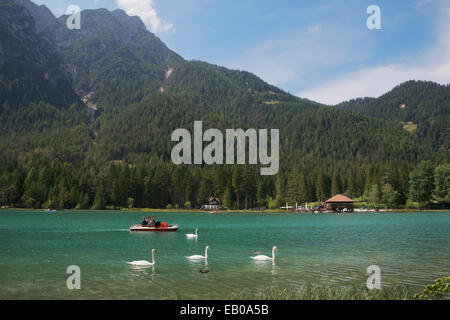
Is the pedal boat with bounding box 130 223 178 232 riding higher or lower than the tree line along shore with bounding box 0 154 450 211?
lower

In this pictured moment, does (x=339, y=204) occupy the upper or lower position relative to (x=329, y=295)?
lower

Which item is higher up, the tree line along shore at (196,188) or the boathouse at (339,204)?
the tree line along shore at (196,188)

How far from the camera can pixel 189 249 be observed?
4112cm

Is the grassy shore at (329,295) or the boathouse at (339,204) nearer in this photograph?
the grassy shore at (329,295)

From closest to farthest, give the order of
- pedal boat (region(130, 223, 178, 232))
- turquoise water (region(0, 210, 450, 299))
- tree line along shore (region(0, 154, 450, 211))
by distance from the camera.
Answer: turquoise water (region(0, 210, 450, 299)) < pedal boat (region(130, 223, 178, 232)) < tree line along shore (region(0, 154, 450, 211))

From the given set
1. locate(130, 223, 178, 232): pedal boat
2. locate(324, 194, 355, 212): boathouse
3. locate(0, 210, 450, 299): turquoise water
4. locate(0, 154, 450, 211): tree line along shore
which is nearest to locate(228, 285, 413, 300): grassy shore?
locate(0, 210, 450, 299): turquoise water

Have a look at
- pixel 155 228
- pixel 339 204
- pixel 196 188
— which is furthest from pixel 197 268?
pixel 196 188

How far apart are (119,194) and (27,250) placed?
5005 inches

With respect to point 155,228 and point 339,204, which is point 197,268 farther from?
point 339,204

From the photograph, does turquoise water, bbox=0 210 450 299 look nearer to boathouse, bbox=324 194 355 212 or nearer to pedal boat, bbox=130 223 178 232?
pedal boat, bbox=130 223 178 232

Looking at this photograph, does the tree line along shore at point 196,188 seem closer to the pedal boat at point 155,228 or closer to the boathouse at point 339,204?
the boathouse at point 339,204

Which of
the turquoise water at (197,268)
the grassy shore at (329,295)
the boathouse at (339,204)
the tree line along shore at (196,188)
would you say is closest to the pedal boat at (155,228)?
the turquoise water at (197,268)

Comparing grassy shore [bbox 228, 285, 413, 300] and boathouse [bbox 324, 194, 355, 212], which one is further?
boathouse [bbox 324, 194, 355, 212]

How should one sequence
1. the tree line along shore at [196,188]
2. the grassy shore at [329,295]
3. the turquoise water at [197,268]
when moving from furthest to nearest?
the tree line along shore at [196,188] → the turquoise water at [197,268] → the grassy shore at [329,295]
